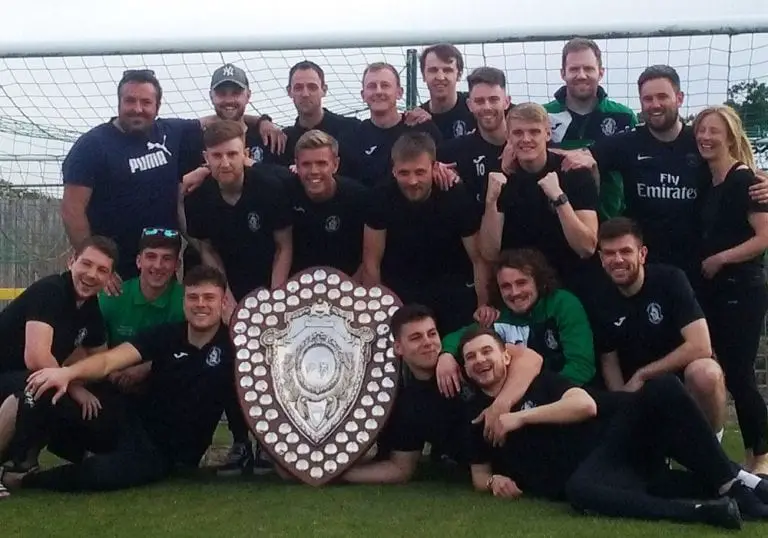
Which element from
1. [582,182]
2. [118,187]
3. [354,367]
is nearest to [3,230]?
[118,187]

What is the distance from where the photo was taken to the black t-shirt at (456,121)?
5965 millimetres

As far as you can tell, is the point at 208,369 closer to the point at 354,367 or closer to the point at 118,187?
the point at 354,367

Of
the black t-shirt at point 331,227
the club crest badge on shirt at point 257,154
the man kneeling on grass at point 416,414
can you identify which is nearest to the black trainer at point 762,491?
the man kneeling on grass at point 416,414

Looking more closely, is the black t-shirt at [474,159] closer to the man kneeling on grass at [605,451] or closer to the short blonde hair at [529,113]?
the short blonde hair at [529,113]

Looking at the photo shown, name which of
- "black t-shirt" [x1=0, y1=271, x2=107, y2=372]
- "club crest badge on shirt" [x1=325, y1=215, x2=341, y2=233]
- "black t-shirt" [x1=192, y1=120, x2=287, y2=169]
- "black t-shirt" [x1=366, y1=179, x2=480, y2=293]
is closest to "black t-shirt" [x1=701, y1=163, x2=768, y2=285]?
"black t-shirt" [x1=366, y1=179, x2=480, y2=293]

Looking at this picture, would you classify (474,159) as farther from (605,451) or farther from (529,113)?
(605,451)

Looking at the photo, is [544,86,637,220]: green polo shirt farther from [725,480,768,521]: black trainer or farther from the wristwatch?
[725,480,768,521]: black trainer

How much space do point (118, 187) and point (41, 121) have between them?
3.61m

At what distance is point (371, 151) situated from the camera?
5.90m

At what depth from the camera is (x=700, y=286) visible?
17.3 feet

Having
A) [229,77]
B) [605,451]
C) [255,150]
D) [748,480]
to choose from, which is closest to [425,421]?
[605,451]

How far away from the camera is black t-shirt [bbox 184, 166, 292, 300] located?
5449 mm

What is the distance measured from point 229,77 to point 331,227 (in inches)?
51.0

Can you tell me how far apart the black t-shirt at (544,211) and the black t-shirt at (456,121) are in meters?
0.83
